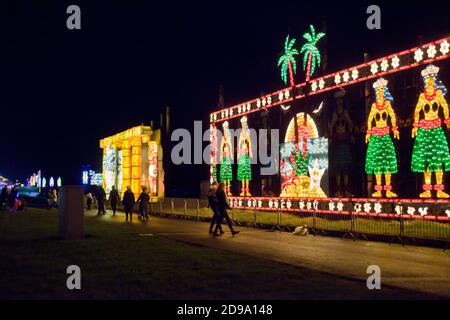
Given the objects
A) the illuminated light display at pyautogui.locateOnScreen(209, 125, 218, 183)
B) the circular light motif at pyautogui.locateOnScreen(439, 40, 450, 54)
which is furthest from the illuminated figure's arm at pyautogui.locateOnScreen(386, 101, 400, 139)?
the illuminated light display at pyautogui.locateOnScreen(209, 125, 218, 183)

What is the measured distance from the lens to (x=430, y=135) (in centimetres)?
2147

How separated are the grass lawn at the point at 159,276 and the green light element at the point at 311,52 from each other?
55.6 ft

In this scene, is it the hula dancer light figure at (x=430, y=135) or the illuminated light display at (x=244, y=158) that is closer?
the hula dancer light figure at (x=430, y=135)

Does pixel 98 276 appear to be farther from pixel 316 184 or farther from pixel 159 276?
pixel 316 184

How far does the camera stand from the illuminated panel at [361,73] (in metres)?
21.6

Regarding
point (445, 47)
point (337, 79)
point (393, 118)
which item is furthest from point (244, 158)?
point (445, 47)

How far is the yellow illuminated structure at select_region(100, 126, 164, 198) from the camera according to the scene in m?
48.0

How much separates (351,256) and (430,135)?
32.1 ft

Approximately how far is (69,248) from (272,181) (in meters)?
20.1

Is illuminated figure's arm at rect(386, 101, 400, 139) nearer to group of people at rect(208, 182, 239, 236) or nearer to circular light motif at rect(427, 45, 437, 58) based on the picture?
circular light motif at rect(427, 45, 437, 58)

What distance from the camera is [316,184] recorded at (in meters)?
28.3

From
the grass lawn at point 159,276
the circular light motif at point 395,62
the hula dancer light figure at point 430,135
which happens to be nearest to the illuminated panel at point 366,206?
the hula dancer light figure at point 430,135

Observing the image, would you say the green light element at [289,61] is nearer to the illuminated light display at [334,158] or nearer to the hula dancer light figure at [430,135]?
the illuminated light display at [334,158]

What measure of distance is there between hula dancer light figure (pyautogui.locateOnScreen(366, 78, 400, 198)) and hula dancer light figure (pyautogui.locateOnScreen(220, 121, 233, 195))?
14264mm
